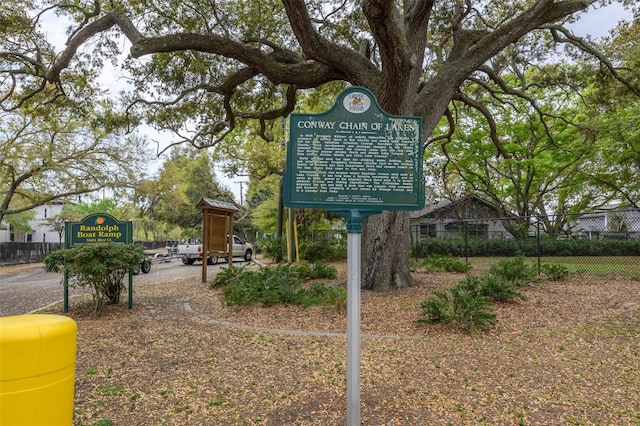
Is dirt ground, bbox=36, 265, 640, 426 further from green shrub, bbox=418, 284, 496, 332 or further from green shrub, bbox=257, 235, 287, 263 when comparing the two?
green shrub, bbox=257, 235, 287, 263

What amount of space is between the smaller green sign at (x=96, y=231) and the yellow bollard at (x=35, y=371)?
7038mm

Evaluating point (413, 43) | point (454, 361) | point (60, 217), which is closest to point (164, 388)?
point (454, 361)

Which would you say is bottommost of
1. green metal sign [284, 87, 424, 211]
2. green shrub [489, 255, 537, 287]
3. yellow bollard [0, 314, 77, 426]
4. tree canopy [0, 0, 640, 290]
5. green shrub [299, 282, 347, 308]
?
green shrub [299, 282, 347, 308]

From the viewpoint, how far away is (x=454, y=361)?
201 inches

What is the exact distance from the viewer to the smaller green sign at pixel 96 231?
8.70 m

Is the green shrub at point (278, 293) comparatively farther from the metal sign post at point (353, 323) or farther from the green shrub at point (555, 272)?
the green shrub at point (555, 272)

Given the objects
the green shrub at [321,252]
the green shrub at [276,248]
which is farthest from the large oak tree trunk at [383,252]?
the green shrub at [276,248]

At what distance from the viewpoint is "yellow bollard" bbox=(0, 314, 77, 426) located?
2.10 meters

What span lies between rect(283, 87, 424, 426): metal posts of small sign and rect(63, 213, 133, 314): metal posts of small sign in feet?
20.5

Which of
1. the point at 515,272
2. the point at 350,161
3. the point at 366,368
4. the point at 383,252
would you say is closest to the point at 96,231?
the point at 383,252

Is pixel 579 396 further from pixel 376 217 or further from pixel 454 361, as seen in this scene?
pixel 376 217

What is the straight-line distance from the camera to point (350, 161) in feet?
12.0

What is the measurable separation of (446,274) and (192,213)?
3484cm

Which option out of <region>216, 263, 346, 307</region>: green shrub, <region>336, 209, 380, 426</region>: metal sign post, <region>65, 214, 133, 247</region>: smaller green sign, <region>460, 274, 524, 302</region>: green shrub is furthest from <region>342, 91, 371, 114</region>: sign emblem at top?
<region>65, 214, 133, 247</region>: smaller green sign
